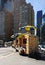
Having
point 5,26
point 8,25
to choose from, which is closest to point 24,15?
point 5,26

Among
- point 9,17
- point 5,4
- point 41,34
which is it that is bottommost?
point 41,34

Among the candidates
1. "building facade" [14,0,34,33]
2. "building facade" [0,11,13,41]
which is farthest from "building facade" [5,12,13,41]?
"building facade" [14,0,34,33]

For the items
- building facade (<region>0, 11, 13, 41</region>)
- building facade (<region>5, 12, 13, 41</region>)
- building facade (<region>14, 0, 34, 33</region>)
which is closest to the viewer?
building facade (<region>14, 0, 34, 33</region>)

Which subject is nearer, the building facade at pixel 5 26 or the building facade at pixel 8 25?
the building facade at pixel 5 26

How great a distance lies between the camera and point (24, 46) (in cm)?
2719

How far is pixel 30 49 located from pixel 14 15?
10781cm

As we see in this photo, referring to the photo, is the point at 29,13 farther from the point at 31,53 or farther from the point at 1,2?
the point at 31,53

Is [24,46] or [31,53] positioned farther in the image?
[24,46]

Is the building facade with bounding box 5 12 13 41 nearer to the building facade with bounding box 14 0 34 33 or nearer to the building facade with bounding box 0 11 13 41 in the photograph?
the building facade with bounding box 0 11 13 41

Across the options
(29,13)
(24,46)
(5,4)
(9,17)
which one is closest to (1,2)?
(5,4)

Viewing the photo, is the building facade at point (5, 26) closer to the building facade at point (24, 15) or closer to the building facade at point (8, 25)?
the building facade at point (8, 25)

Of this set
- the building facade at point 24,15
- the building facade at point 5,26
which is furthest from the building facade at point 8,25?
the building facade at point 24,15

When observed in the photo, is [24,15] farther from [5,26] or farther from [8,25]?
[8,25]

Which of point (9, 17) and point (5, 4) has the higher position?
point (5, 4)
